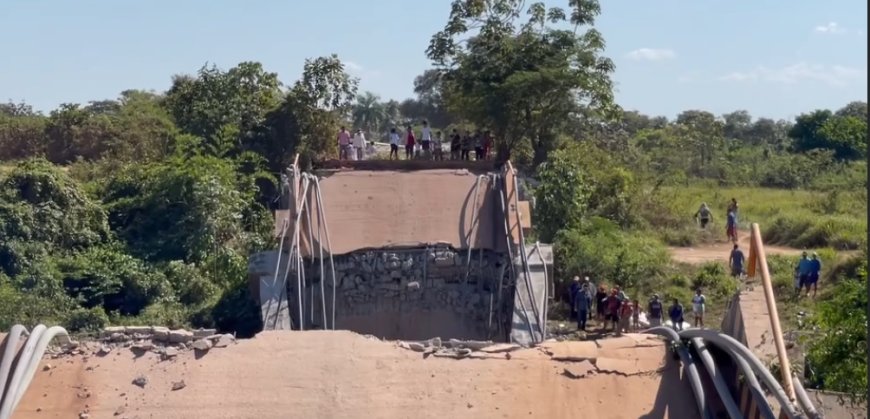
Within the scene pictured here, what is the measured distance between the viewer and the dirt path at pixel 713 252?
19.2 m

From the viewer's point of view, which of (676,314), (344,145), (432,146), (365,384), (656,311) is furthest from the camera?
(432,146)

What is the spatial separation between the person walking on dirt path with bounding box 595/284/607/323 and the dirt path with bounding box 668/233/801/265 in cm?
442

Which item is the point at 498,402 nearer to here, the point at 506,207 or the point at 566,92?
the point at 506,207

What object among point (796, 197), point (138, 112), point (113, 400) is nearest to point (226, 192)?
point (138, 112)

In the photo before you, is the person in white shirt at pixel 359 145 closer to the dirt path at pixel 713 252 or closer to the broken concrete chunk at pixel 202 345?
the dirt path at pixel 713 252

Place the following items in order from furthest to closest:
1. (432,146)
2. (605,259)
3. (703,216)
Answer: (703,216) → (432,146) → (605,259)

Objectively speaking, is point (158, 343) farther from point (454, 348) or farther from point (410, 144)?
point (410, 144)

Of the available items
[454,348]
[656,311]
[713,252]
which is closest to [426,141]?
[713,252]

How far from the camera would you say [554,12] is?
21688 mm

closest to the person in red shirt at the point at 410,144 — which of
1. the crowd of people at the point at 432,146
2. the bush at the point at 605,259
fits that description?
the crowd of people at the point at 432,146

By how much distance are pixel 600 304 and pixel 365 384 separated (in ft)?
24.4

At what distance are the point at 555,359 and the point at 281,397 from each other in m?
1.98

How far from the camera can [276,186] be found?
72.8ft

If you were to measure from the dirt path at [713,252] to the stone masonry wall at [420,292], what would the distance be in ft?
21.7
